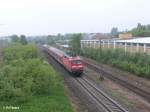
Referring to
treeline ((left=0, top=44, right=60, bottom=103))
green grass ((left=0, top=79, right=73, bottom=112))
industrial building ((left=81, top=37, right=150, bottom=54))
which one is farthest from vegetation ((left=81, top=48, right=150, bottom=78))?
green grass ((left=0, top=79, right=73, bottom=112))

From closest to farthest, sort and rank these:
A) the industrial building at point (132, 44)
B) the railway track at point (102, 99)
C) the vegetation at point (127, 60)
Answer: the railway track at point (102, 99), the vegetation at point (127, 60), the industrial building at point (132, 44)

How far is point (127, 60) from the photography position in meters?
42.0

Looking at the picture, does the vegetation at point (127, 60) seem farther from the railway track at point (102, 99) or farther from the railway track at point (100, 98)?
the railway track at point (102, 99)

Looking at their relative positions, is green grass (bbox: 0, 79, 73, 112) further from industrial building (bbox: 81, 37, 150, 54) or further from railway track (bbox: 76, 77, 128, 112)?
industrial building (bbox: 81, 37, 150, 54)

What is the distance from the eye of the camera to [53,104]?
17.6 m

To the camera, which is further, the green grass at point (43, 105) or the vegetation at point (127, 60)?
the vegetation at point (127, 60)

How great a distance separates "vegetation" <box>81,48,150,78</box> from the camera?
33850 mm

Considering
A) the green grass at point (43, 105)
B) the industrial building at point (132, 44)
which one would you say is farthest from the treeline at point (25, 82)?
the industrial building at point (132, 44)

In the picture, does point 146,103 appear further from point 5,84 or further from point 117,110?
point 5,84

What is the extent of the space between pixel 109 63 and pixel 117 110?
96.3 ft

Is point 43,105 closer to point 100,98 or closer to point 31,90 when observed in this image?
point 31,90

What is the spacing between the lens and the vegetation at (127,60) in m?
33.8

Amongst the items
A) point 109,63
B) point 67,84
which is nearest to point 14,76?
point 67,84

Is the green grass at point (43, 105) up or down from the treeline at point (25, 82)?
down
